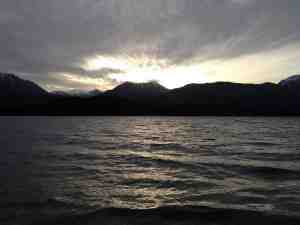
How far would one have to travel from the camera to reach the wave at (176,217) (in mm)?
10453

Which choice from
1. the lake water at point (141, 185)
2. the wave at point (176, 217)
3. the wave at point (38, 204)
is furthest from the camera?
the lake water at point (141, 185)

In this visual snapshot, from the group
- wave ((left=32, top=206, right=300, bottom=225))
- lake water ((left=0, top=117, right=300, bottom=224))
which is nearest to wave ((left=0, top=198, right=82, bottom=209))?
lake water ((left=0, top=117, right=300, bottom=224))

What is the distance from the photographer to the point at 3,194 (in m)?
14.0

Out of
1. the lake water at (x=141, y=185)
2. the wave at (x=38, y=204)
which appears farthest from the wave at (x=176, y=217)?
the wave at (x=38, y=204)

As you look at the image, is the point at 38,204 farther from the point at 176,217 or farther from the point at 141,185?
the point at 176,217

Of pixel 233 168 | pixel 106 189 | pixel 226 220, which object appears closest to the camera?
pixel 226 220

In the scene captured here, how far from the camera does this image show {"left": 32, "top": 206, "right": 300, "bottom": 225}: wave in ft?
34.3

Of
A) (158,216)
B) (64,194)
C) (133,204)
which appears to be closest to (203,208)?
(158,216)

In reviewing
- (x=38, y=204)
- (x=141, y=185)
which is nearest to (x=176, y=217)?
(x=141, y=185)

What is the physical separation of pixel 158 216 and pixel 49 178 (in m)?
10.1

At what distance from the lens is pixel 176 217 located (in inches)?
433

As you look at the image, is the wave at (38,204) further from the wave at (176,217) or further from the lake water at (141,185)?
the wave at (176,217)

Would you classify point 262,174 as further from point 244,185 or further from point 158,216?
point 158,216

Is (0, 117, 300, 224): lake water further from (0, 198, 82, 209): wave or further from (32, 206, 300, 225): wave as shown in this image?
(32, 206, 300, 225): wave
